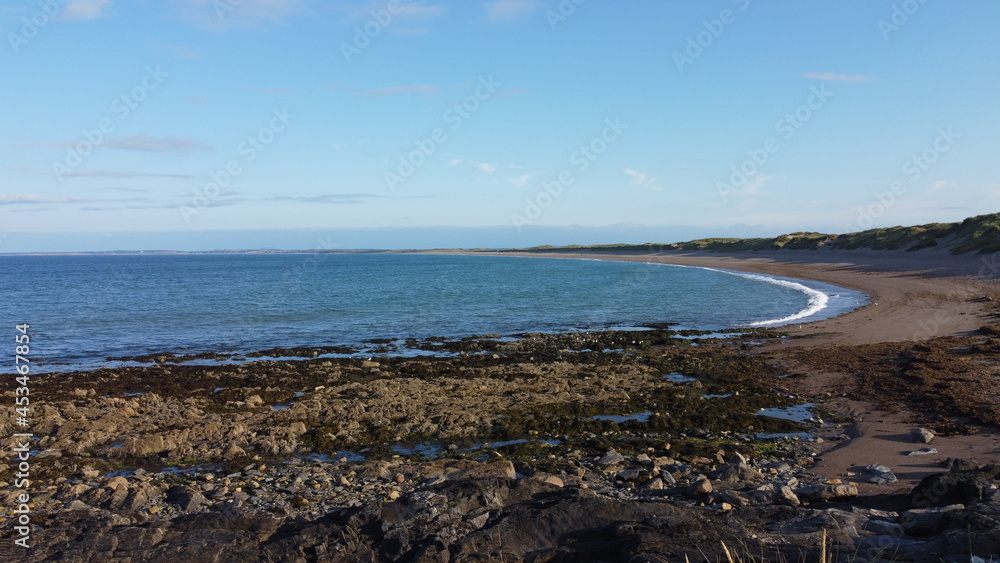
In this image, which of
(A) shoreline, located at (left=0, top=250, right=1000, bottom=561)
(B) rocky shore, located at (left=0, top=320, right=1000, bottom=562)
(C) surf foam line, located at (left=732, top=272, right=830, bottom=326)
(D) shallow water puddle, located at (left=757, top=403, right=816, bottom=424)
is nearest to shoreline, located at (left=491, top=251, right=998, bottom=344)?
(C) surf foam line, located at (left=732, top=272, right=830, bottom=326)

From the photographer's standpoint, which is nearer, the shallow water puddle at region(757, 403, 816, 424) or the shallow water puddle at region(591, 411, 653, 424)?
the shallow water puddle at region(757, 403, 816, 424)

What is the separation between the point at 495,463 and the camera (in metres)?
9.39

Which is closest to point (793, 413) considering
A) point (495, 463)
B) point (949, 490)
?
point (949, 490)

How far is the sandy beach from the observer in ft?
30.7

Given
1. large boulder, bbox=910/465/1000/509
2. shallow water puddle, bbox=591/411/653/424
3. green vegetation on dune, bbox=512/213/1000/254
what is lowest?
shallow water puddle, bbox=591/411/653/424

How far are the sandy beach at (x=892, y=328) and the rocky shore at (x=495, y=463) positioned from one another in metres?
0.32

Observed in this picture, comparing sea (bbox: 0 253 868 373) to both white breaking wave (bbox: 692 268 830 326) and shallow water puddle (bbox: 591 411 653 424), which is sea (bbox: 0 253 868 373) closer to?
white breaking wave (bbox: 692 268 830 326)

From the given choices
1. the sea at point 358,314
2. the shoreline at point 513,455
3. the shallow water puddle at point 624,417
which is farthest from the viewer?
the sea at point 358,314

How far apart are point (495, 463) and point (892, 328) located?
19174mm

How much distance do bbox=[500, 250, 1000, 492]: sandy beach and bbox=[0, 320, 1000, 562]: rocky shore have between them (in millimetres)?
320

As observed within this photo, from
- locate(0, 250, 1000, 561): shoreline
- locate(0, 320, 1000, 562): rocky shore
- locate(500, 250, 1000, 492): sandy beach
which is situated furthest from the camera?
locate(500, 250, 1000, 492): sandy beach

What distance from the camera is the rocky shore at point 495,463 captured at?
605 centimetres

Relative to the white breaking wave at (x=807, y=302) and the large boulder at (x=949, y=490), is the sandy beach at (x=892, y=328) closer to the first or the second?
the large boulder at (x=949, y=490)

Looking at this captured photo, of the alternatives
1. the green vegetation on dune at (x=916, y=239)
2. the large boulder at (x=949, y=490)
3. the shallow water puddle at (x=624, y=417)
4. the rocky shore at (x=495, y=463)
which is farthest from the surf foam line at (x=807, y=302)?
the large boulder at (x=949, y=490)
